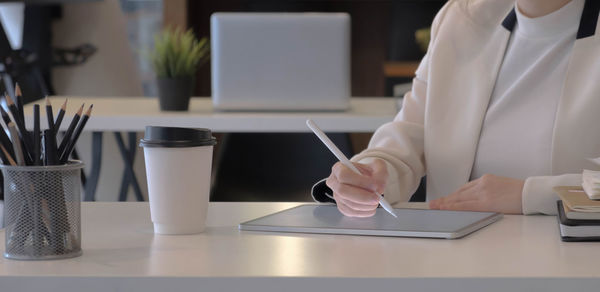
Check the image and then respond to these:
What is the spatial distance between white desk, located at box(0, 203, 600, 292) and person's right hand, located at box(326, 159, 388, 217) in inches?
5.0

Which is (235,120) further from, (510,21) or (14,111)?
(14,111)

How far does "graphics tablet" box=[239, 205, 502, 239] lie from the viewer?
1023mm

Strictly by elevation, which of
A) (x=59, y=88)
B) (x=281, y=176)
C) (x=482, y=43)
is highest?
(x=482, y=43)

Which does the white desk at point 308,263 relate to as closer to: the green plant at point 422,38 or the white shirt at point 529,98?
the white shirt at point 529,98

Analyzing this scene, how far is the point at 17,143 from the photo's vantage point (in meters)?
0.91

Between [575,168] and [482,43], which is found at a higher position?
[482,43]

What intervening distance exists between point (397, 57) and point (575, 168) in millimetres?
4135

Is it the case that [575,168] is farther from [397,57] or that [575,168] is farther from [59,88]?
[397,57]

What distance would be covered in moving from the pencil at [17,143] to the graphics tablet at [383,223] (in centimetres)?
29

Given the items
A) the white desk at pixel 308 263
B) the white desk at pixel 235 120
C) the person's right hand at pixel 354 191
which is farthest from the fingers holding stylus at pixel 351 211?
the white desk at pixel 235 120

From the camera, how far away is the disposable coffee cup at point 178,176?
3.30 ft

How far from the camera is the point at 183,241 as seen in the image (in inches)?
39.3

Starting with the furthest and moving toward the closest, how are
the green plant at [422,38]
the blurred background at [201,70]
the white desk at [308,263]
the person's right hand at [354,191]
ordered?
the green plant at [422,38] → the blurred background at [201,70] → the person's right hand at [354,191] → the white desk at [308,263]

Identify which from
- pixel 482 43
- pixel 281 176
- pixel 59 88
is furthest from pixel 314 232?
pixel 59 88
